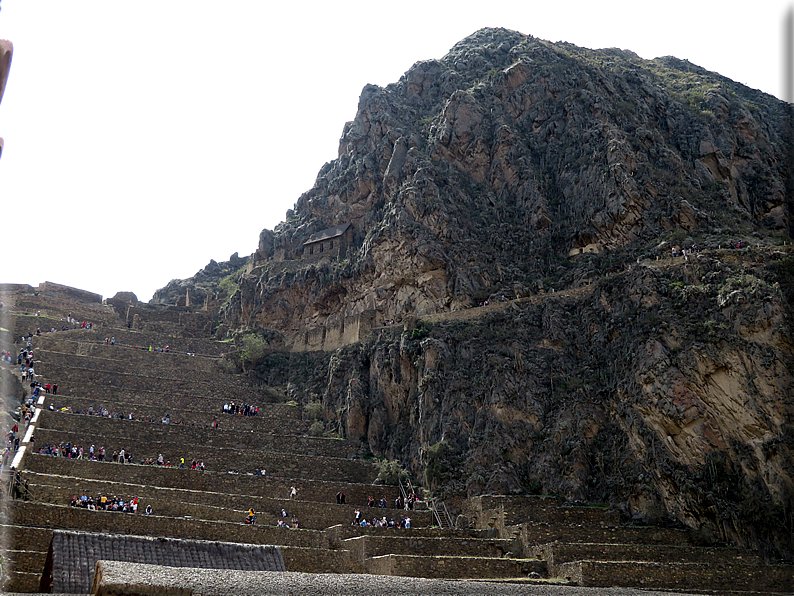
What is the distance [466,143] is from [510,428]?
1116 inches

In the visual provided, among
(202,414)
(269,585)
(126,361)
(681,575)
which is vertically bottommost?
(681,575)

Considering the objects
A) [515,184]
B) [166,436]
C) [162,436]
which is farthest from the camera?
[515,184]

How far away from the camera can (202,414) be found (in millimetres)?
46781

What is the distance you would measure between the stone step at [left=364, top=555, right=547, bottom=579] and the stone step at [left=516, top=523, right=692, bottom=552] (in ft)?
Answer: 6.82

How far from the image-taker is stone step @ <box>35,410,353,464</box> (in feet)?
129

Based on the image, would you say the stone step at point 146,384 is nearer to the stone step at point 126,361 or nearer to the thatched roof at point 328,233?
the stone step at point 126,361

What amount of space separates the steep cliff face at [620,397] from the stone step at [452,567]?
7941 mm

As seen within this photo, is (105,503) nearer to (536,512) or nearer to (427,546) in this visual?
(427,546)

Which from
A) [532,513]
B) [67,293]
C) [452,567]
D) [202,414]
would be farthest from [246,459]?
[67,293]

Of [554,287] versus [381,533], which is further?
[554,287]

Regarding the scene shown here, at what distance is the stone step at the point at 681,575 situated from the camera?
2828 centimetres

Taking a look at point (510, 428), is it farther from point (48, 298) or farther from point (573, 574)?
point (48, 298)

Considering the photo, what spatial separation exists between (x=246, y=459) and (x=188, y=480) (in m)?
4.79

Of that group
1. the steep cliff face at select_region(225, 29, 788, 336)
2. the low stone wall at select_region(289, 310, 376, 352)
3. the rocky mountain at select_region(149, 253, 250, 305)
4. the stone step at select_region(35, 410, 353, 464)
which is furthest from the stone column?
the rocky mountain at select_region(149, 253, 250, 305)
